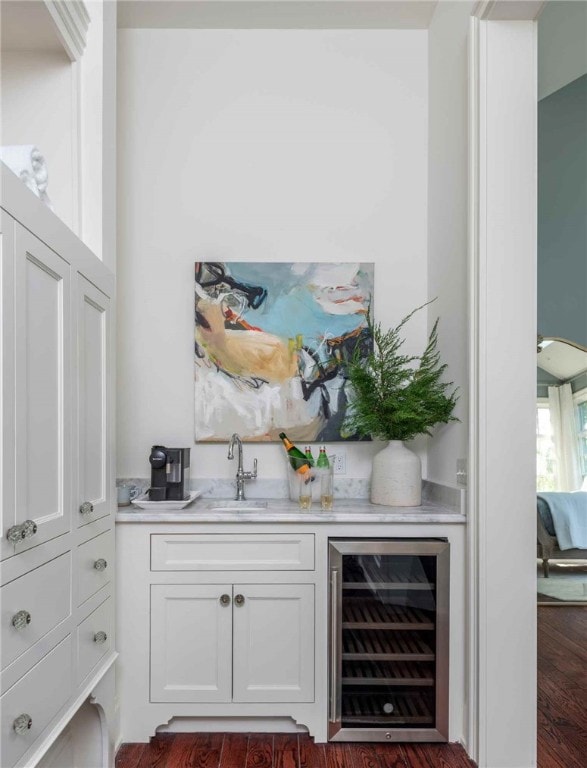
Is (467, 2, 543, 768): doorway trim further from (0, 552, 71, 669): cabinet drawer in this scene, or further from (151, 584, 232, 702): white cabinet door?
(0, 552, 71, 669): cabinet drawer

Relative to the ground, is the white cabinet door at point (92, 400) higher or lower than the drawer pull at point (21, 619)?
higher

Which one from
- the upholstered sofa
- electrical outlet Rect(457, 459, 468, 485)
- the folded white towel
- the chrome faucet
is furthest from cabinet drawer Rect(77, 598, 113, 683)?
the upholstered sofa

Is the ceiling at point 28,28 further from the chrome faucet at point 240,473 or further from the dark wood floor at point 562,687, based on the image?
the dark wood floor at point 562,687

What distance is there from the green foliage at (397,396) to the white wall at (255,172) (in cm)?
28

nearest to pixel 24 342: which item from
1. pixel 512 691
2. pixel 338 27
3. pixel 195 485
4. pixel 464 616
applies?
pixel 195 485

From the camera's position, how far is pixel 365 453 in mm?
2838

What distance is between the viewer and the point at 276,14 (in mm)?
2752

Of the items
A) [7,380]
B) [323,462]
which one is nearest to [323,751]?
[323,462]

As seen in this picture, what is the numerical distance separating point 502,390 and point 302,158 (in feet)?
4.95

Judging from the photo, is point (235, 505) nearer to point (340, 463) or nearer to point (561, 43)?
point (340, 463)

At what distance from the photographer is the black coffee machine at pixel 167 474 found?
2.48 m

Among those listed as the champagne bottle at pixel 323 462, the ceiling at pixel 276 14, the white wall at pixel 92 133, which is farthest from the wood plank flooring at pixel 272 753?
the ceiling at pixel 276 14

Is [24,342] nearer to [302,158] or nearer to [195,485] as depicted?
[195,485]

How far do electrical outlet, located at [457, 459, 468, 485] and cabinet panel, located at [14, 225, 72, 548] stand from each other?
4.78ft
